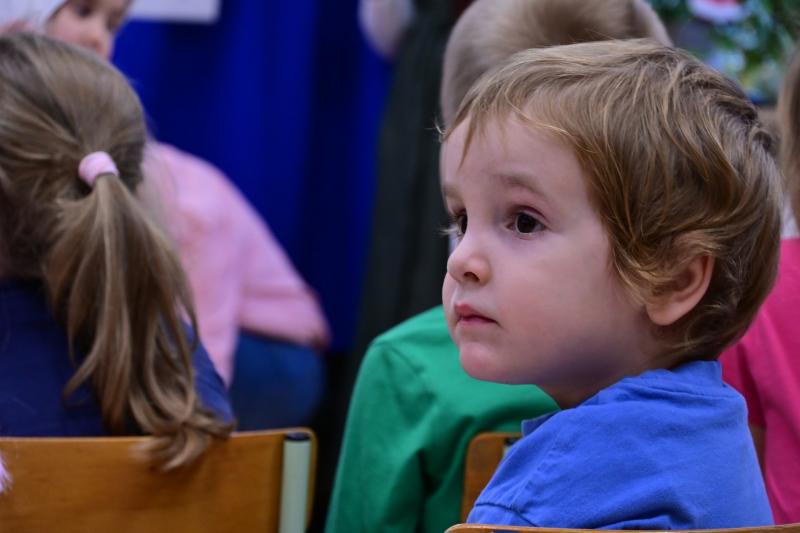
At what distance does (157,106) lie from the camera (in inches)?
106

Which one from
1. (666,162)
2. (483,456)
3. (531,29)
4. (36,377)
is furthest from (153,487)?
(531,29)

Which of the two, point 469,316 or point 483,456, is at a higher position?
point 469,316

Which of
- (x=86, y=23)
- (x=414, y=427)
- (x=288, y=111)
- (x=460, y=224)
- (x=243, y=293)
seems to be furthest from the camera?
(x=288, y=111)

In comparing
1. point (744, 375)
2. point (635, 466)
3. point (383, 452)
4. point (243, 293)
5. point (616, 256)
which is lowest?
point (243, 293)

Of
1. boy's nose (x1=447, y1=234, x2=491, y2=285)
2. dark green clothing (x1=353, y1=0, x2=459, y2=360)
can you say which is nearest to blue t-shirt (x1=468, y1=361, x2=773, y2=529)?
boy's nose (x1=447, y1=234, x2=491, y2=285)

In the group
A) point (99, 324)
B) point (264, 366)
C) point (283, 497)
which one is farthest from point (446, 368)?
point (264, 366)

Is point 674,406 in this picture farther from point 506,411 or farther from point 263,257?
point 263,257

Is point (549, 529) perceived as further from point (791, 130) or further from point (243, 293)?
point (243, 293)

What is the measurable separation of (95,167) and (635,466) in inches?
26.9

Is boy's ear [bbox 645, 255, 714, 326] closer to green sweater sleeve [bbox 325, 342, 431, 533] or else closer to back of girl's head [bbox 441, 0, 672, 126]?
green sweater sleeve [bbox 325, 342, 431, 533]

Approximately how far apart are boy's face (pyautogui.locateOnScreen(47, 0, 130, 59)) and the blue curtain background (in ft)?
2.92

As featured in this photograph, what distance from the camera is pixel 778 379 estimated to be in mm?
1115

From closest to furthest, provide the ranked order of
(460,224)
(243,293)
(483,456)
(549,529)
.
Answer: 1. (549,529)
2. (460,224)
3. (483,456)
4. (243,293)

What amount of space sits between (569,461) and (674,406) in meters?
0.10
